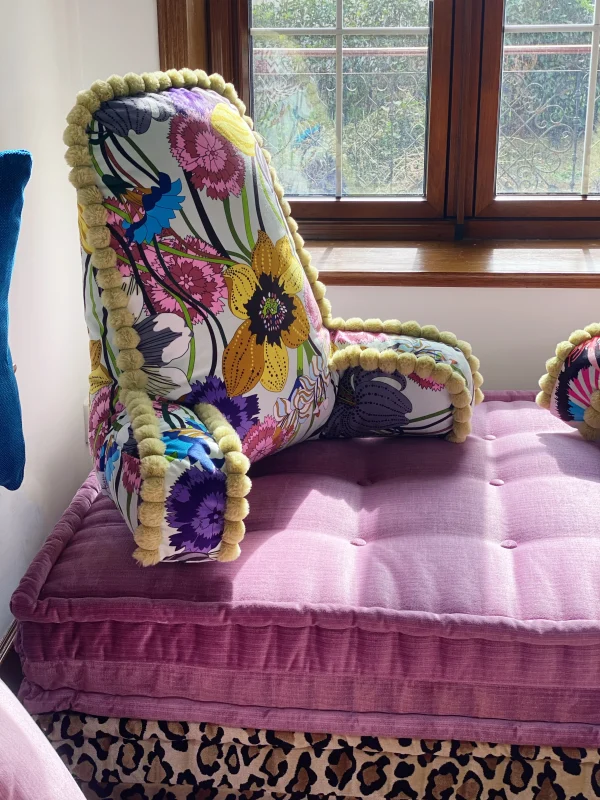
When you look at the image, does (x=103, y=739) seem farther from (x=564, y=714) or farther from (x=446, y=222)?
(x=446, y=222)

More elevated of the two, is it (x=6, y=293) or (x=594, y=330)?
(x=6, y=293)

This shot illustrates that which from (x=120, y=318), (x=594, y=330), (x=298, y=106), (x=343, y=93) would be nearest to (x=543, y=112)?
(x=343, y=93)

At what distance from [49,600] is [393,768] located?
497 millimetres

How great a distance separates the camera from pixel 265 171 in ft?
4.56

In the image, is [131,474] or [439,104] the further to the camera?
[439,104]

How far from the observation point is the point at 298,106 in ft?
6.68

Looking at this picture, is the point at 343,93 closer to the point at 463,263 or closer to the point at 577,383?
the point at 463,263

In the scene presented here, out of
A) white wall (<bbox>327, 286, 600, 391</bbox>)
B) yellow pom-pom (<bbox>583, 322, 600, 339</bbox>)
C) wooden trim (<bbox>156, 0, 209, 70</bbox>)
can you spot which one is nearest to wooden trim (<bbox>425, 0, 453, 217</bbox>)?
white wall (<bbox>327, 286, 600, 391</bbox>)

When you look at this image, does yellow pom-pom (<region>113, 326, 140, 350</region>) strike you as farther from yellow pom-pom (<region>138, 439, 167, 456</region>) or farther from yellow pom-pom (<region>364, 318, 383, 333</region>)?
yellow pom-pom (<region>364, 318, 383, 333</region>)

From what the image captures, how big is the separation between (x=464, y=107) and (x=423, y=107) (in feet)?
0.32

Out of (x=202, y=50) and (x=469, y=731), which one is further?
(x=202, y=50)

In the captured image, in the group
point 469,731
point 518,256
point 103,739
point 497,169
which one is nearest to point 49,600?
point 103,739

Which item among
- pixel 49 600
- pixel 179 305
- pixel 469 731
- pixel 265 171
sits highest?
pixel 265 171

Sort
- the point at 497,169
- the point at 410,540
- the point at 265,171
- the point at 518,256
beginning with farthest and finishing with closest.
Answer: the point at 497,169
the point at 518,256
the point at 265,171
the point at 410,540
